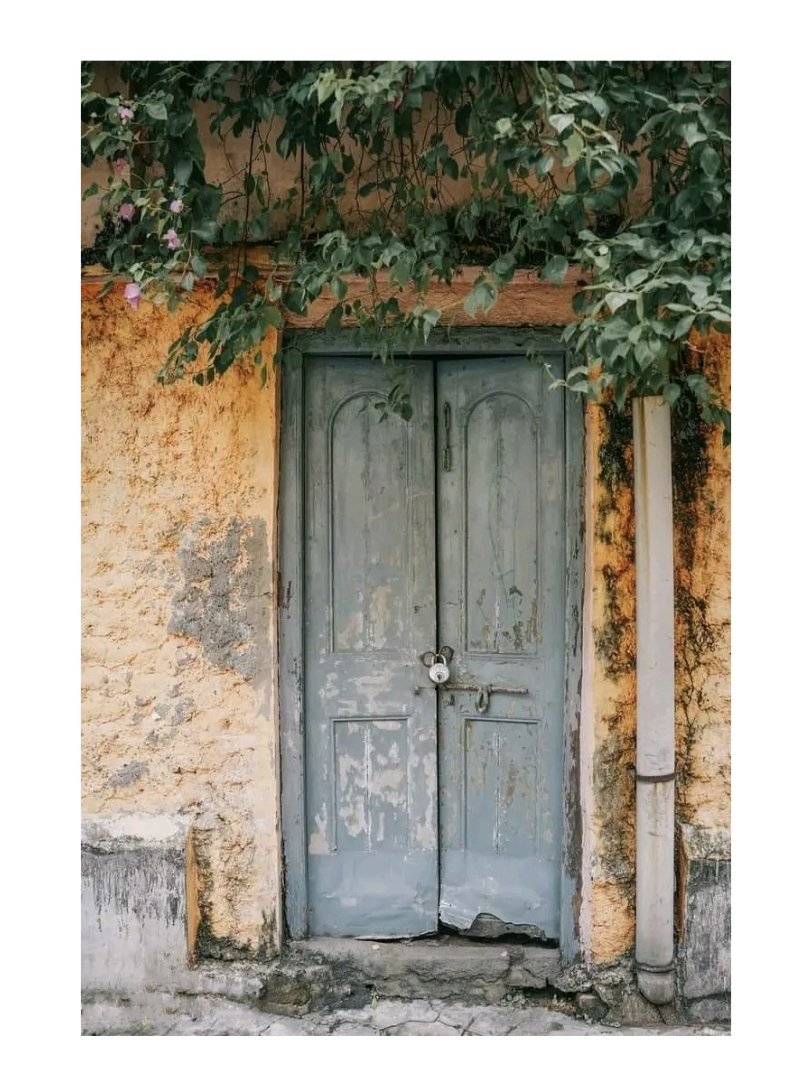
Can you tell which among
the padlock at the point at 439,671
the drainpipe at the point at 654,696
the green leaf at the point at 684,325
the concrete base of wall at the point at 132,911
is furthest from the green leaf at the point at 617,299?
the concrete base of wall at the point at 132,911

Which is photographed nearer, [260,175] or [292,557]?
[260,175]

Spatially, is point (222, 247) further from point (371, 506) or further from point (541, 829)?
point (541, 829)

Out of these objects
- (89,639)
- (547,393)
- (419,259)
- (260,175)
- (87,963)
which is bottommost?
(87,963)

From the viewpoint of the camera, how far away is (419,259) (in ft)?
9.87

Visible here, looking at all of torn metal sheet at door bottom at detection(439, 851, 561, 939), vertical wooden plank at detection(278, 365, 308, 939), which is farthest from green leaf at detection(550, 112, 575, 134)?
torn metal sheet at door bottom at detection(439, 851, 561, 939)

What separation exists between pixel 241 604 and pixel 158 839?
884 mm

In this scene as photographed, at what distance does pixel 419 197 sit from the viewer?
124 inches

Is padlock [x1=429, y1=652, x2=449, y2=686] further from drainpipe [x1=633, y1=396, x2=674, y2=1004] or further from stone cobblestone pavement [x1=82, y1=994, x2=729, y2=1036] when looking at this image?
stone cobblestone pavement [x1=82, y1=994, x2=729, y2=1036]

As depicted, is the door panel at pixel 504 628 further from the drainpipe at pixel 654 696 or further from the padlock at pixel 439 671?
the drainpipe at pixel 654 696

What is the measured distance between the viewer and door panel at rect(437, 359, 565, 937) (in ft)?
11.5

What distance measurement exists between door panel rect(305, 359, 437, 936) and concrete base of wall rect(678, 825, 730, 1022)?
36.3 inches

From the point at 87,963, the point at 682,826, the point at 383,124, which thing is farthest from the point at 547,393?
the point at 87,963

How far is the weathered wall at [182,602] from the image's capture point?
11.0 ft

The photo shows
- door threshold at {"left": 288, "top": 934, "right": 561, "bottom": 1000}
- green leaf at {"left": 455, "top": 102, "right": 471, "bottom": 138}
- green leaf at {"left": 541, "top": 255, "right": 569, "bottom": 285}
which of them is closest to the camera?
green leaf at {"left": 541, "top": 255, "right": 569, "bottom": 285}
